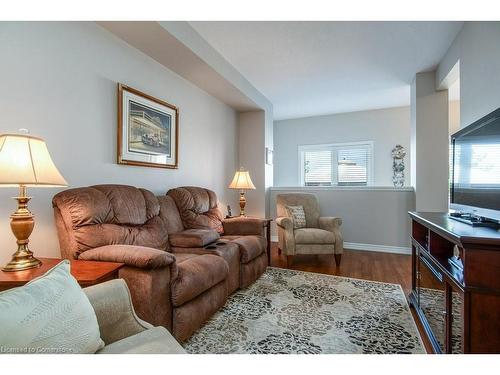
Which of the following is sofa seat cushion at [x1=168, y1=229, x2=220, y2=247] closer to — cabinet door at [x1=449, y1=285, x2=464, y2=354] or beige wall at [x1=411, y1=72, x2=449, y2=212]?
cabinet door at [x1=449, y1=285, x2=464, y2=354]

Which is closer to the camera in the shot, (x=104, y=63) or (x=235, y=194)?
(x=104, y=63)

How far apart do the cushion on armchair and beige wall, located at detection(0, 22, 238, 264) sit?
5.73ft

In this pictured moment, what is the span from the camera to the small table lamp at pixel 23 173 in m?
1.20

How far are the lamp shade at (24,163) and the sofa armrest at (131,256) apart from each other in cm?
48

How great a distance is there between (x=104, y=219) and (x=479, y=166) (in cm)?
248

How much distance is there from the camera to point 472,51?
224 cm

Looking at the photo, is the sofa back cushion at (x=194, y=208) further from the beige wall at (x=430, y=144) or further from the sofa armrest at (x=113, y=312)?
the beige wall at (x=430, y=144)

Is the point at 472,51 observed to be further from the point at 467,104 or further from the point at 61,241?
the point at 61,241

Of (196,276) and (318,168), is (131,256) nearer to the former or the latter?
(196,276)

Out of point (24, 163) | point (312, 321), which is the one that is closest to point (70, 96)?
point (24, 163)

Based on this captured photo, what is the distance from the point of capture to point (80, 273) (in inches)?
52.0
